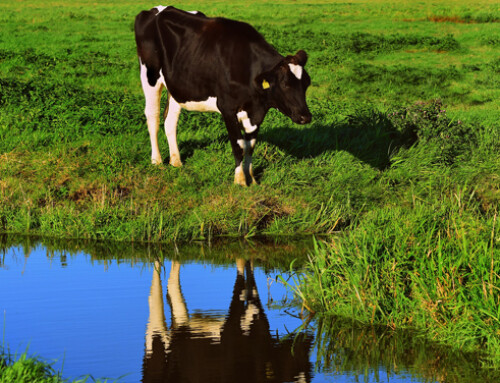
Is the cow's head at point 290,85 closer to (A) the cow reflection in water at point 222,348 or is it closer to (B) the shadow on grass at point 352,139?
(B) the shadow on grass at point 352,139

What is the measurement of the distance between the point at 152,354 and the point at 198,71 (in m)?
7.40

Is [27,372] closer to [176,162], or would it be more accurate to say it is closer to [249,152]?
[249,152]

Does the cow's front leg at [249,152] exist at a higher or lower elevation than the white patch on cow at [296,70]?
lower

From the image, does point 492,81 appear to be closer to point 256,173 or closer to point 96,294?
point 256,173

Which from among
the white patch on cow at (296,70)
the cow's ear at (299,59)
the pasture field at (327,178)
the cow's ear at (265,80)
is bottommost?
the pasture field at (327,178)

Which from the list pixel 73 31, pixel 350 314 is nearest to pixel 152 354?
pixel 350 314

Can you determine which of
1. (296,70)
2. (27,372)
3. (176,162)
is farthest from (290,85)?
(27,372)

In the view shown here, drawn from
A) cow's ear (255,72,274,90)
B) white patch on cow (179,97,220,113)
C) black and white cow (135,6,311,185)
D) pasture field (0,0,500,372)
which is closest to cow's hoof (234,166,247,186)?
black and white cow (135,6,311,185)

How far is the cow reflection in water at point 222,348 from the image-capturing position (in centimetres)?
641

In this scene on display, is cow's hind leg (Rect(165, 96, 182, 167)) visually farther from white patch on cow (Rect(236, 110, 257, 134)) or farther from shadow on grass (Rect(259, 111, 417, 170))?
white patch on cow (Rect(236, 110, 257, 134))

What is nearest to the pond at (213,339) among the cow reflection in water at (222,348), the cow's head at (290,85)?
the cow reflection in water at (222,348)

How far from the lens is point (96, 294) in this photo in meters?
8.62

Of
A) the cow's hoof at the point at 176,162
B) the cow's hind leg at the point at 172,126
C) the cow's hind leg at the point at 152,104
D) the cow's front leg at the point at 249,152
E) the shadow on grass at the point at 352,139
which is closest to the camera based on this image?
the cow's front leg at the point at 249,152

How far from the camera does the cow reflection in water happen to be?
6406 mm
